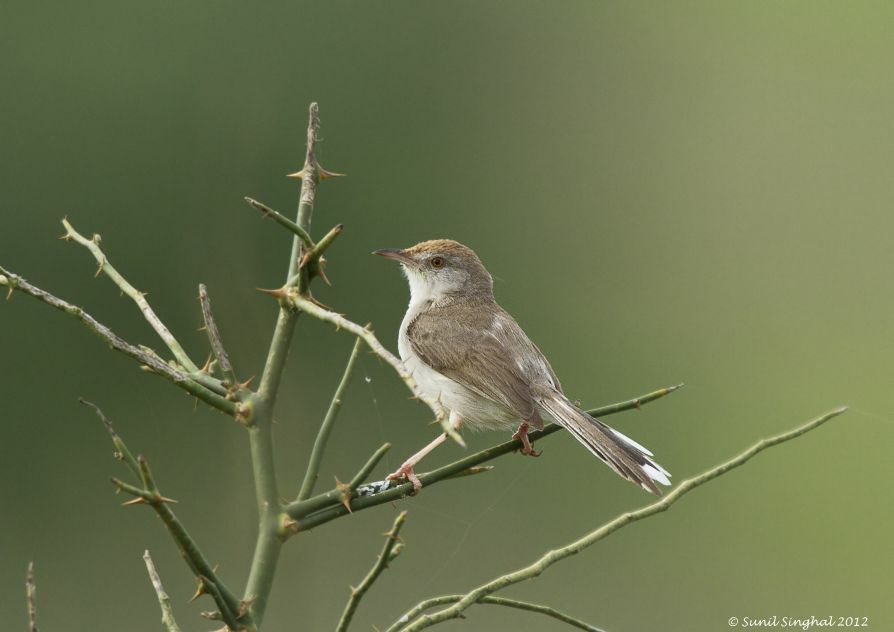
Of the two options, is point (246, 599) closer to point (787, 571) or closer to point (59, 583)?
point (59, 583)

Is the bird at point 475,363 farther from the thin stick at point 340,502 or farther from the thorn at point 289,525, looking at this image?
the thorn at point 289,525

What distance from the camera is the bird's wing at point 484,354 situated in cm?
346

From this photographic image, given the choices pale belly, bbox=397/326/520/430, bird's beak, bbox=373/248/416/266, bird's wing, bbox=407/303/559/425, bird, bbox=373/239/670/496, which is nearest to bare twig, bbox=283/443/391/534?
bird, bbox=373/239/670/496

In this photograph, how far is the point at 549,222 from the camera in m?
8.70

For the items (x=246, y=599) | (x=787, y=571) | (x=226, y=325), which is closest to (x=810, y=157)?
(x=787, y=571)

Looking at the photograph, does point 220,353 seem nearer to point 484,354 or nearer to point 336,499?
point 336,499

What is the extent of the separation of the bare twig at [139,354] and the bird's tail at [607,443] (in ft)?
3.93

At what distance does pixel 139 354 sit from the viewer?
1456 millimetres

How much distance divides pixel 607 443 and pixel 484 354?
83 cm

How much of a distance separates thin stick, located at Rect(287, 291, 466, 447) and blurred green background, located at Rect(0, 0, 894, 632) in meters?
Result: 3.70

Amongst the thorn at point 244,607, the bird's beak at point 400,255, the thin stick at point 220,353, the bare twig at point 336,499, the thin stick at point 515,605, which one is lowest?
the thin stick at point 515,605

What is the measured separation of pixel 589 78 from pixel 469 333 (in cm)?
631

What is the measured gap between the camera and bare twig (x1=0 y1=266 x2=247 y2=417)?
147 centimetres

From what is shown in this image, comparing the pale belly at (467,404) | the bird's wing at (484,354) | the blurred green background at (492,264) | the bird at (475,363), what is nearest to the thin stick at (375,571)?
the bird at (475,363)
